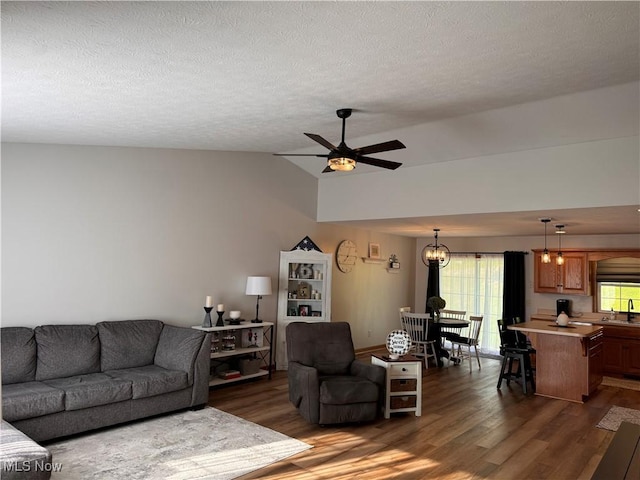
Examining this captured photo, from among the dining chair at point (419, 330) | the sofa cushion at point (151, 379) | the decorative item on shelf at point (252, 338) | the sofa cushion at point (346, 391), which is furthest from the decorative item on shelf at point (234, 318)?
the dining chair at point (419, 330)

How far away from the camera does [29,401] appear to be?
367cm

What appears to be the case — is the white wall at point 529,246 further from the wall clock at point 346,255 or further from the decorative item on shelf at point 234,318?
the decorative item on shelf at point 234,318

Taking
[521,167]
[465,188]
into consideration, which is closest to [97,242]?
[465,188]

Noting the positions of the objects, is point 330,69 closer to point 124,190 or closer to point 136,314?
point 124,190

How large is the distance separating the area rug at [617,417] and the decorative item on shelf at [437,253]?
3.44 m

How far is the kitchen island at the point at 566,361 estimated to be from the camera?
5.65 meters

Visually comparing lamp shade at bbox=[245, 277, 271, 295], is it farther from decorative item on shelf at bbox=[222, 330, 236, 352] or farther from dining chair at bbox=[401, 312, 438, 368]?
dining chair at bbox=[401, 312, 438, 368]

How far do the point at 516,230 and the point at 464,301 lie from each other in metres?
2.33

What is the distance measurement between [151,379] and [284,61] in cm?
321

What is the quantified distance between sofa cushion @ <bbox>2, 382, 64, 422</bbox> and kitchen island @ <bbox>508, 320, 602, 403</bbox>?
537cm

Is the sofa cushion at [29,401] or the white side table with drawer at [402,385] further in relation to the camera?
the white side table with drawer at [402,385]

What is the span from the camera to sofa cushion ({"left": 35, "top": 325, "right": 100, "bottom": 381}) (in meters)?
4.30

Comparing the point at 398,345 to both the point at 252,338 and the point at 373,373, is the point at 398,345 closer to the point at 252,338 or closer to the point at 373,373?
the point at 373,373

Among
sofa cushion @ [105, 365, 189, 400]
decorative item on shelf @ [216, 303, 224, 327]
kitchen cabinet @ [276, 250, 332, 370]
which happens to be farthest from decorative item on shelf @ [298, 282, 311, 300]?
sofa cushion @ [105, 365, 189, 400]
